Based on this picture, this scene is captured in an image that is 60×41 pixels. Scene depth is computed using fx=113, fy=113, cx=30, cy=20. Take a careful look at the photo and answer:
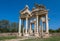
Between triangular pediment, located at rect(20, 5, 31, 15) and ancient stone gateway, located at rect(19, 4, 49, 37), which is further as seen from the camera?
triangular pediment, located at rect(20, 5, 31, 15)

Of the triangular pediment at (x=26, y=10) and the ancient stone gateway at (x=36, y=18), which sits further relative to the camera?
the triangular pediment at (x=26, y=10)

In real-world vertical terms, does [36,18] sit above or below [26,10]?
below

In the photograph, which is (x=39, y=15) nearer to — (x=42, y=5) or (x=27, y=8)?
(x=42, y=5)

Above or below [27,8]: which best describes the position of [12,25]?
below

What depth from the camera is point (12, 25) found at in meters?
81.0

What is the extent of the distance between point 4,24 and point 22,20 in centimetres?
4218

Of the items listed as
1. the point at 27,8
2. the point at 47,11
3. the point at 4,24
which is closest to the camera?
the point at 47,11

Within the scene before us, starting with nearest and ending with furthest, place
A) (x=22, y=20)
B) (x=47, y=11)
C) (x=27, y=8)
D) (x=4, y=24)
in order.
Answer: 1. (x=47, y=11)
2. (x=27, y=8)
3. (x=22, y=20)
4. (x=4, y=24)

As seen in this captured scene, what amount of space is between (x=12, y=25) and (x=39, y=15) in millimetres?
51945

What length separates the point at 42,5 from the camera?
98.5 ft

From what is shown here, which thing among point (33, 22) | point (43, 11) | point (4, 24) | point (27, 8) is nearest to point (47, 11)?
point (43, 11)

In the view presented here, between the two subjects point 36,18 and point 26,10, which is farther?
point 26,10

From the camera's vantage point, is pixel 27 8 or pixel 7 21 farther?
pixel 7 21

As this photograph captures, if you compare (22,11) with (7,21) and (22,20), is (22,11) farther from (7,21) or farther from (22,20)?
(7,21)
